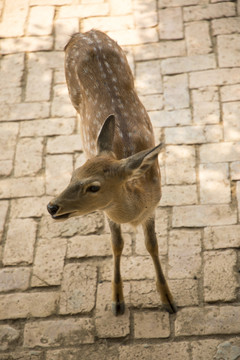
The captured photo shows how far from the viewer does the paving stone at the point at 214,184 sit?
5.30 metres

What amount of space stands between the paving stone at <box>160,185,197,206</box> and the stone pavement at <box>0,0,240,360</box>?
0.01m

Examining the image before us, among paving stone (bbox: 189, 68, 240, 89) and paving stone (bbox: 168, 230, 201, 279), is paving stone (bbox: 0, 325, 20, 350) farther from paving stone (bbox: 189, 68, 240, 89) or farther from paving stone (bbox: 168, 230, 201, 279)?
paving stone (bbox: 189, 68, 240, 89)

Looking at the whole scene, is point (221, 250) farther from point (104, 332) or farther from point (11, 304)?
point (11, 304)

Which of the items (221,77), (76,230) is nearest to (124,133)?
(76,230)

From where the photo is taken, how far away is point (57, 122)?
6.25 metres

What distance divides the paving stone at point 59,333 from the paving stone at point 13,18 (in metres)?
4.37

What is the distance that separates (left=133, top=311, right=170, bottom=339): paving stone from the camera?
4.40 m

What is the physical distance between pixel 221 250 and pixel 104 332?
1.30m

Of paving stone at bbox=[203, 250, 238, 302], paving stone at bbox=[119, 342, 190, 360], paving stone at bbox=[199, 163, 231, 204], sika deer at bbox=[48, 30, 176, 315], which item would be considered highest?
sika deer at bbox=[48, 30, 176, 315]

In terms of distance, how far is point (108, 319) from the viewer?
454cm

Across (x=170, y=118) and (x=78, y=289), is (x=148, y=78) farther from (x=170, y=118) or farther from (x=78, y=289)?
(x=78, y=289)

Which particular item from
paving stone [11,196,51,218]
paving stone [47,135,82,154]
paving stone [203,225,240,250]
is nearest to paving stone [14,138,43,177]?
paving stone [47,135,82,154]

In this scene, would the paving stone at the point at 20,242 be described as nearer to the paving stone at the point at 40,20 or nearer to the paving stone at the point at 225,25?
the paving stone at the point at 40,20

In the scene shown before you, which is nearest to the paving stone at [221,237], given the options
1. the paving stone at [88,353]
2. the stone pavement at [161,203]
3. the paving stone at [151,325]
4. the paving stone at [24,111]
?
the stone pavement at [161,203]
